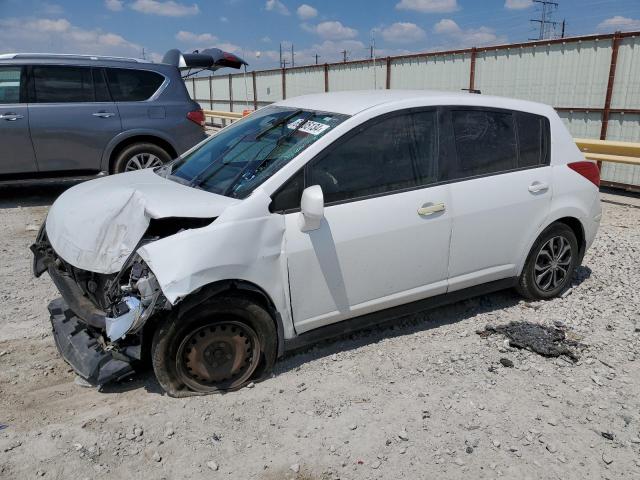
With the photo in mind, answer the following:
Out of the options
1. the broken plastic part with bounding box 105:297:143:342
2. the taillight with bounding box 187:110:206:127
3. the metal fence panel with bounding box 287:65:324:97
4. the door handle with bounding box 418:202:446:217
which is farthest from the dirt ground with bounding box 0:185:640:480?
the metal fence panel with bounding box 287:65:324:97

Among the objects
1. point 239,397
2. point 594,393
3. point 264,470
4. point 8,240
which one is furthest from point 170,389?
point 8,240

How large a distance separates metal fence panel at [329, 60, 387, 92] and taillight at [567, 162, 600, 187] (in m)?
11.4

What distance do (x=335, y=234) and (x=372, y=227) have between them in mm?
280

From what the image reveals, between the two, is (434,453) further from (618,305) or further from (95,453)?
(618,305)

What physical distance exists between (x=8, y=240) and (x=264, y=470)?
5.09 m

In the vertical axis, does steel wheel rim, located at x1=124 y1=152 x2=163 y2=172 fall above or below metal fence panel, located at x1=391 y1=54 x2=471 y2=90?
below

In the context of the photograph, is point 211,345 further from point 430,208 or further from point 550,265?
point 550,265

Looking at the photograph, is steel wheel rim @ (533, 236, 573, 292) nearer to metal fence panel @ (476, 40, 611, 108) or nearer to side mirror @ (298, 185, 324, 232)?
side mirror @ (298, 185, 324, 232)

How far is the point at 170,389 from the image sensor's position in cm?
322

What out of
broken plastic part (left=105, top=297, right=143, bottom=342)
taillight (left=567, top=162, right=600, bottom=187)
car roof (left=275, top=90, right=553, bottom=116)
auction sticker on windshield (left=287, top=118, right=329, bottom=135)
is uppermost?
car roof (left=275, top=90, right=553, bottom=116)

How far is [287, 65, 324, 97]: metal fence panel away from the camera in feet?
62.4

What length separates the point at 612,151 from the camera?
8562mm

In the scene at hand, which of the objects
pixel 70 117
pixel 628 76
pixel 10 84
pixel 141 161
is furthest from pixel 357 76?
pixel 10 84

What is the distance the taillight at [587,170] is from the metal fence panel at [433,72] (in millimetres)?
8634
